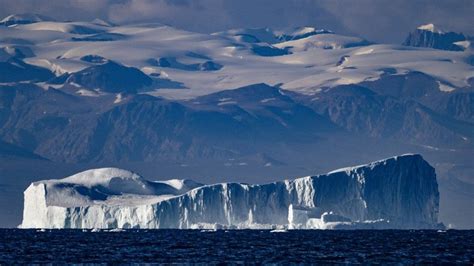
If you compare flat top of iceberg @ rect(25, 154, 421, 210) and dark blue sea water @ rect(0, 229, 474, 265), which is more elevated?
flat top of iceberg @ rect(25, 154, 421, 210)

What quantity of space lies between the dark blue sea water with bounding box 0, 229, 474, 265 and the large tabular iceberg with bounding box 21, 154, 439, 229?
6259mm

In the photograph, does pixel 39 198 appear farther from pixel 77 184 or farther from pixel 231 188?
pixel 231 188

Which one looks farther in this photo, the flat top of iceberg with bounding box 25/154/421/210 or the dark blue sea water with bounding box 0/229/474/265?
the flat top of iceberg with bounding box 25/154/421/210

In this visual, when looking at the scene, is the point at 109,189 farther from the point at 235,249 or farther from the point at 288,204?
the point at 235,249

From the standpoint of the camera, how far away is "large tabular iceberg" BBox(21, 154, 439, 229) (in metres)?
156

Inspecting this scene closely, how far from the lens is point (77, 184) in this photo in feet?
551

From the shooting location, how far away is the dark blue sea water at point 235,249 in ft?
320

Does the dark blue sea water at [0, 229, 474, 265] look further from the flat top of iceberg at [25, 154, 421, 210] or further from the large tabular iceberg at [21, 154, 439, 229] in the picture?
the flat top of iceberg at [25, 154, 421, 210]

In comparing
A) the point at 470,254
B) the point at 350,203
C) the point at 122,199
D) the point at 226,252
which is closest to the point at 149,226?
the point at 122,199

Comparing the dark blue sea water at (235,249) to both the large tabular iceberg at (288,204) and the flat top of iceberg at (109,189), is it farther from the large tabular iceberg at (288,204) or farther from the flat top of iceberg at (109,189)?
the flat top of iceberg at (109,189)

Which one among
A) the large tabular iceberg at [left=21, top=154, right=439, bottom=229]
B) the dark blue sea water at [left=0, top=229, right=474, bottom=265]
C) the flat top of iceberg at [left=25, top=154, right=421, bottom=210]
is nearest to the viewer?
the dark blue sea water at [left=0, top=229, right=474, bottom=265]

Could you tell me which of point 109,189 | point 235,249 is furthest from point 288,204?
point 235,249

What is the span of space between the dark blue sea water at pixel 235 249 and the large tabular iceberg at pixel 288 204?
20.5 ft

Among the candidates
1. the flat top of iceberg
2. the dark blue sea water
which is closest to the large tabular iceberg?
the flat top of iceberg
